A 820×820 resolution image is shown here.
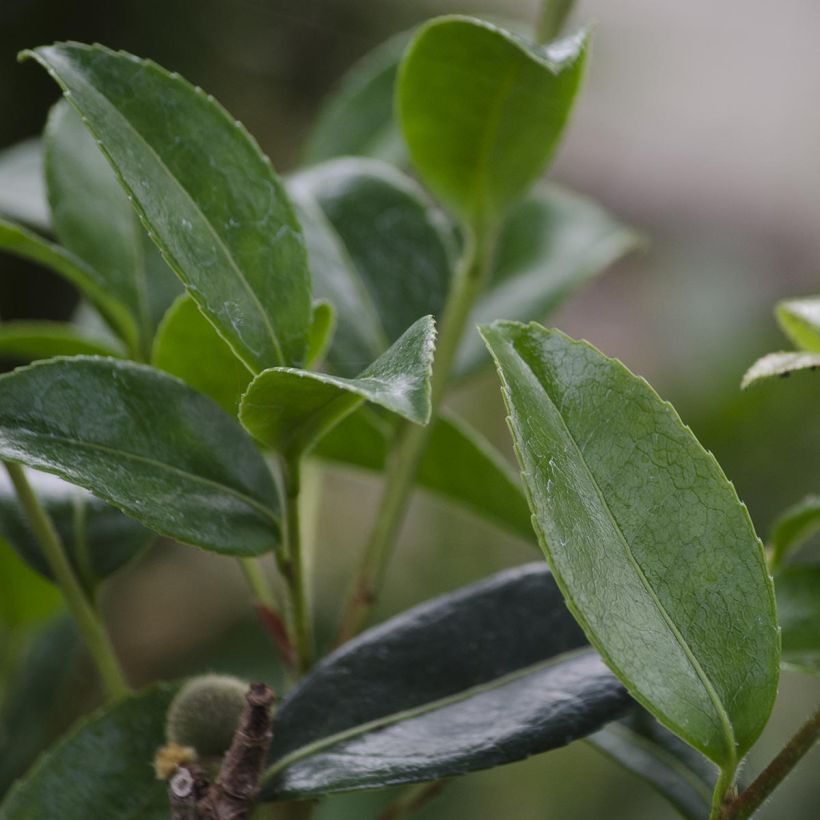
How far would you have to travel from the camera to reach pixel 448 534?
1.74m

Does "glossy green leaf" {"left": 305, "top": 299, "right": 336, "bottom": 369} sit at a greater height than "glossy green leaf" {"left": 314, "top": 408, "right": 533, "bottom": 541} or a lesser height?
greater

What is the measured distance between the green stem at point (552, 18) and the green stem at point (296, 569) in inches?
11.0

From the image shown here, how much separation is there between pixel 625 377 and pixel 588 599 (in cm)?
8

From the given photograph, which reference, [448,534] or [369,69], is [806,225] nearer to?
[448,534]

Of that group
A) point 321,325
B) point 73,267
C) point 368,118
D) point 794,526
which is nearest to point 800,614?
point 794,526

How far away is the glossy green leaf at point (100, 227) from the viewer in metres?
0.56

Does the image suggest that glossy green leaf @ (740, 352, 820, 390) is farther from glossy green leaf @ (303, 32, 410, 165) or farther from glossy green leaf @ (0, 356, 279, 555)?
glossy green leaf @ (303, 32, 410, 165)

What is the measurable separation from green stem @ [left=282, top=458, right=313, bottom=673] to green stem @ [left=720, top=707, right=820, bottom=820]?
0.59 feet

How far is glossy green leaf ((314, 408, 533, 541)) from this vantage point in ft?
1.95

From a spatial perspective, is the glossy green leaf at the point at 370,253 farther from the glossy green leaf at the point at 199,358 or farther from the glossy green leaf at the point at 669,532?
the glossy green leaf at the point at 669,532

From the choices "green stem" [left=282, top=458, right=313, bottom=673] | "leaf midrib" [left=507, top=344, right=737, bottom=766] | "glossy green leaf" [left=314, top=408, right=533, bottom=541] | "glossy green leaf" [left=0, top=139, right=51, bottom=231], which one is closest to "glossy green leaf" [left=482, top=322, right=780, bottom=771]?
"leaf midrib" [left=507, top=344, right=737, bottom=766]

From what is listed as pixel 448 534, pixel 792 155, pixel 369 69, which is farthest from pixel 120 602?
pixel 792 155

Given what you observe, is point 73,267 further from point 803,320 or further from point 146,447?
point 803,320

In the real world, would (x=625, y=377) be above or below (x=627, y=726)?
above
